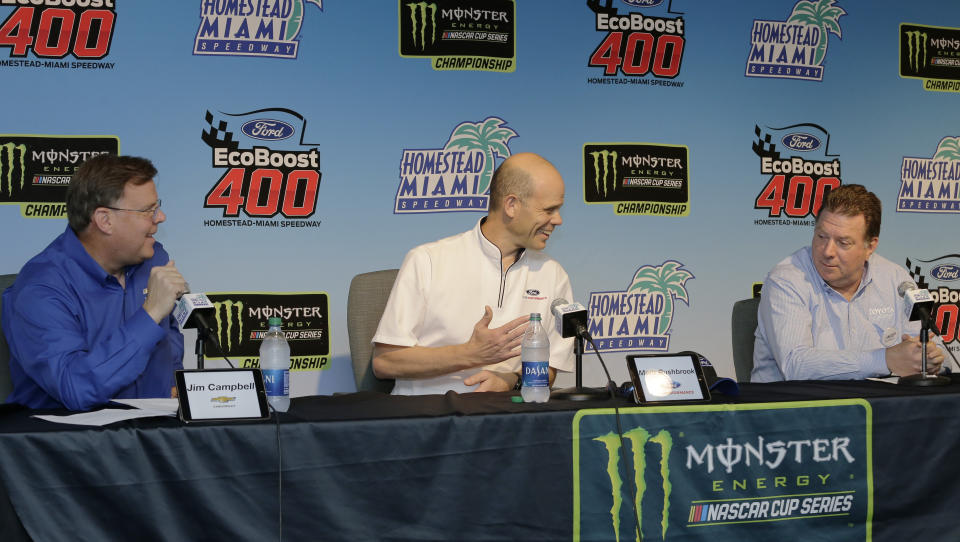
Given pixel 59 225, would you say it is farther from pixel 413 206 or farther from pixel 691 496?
pixel 691 496

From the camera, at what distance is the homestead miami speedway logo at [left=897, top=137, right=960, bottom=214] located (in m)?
4.30

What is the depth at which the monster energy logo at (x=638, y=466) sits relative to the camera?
6.05ft

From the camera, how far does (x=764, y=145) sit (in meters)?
4.13

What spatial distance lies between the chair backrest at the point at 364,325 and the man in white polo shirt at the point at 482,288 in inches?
4.5

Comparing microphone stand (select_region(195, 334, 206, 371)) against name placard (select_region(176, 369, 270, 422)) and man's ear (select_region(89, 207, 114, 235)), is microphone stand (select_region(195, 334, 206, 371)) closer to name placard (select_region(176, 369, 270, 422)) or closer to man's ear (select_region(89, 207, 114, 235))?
name placard (select_region(176, 369, 270, 422))

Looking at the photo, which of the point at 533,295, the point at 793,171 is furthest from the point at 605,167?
the point at 533,295

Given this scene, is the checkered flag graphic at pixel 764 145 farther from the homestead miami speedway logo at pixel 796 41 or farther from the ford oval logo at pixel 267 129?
the ford oval logo at pixel 267 129

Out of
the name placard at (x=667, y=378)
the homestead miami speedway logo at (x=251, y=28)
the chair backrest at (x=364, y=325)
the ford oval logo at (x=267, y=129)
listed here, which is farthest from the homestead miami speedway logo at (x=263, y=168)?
the name placard at (x=667, y=378)

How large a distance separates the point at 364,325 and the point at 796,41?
2.68 meters

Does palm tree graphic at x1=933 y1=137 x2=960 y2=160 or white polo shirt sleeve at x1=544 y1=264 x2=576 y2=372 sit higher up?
palm tree graphic at x1=933 y1=137 x2=960 y2=160

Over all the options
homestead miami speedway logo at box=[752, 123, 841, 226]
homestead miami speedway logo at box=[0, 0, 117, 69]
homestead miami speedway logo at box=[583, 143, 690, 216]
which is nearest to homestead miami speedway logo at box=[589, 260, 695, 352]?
homestead miami speedway logo at box=[583, 143, 690, 216]

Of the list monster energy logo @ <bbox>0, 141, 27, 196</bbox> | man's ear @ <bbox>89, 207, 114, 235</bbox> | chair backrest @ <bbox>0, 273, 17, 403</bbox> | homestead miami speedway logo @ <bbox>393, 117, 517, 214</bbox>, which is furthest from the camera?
homestead miami speedway logo @ <bbox>393, 117, 517, 214</bbox>

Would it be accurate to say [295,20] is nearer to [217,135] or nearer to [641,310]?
[217,135]

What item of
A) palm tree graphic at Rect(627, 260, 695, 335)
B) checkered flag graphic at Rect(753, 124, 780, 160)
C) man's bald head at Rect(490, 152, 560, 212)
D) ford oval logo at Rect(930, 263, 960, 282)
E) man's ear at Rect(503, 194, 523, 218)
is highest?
checkered flag graphic at Rect(753, 124, 780, 160)
